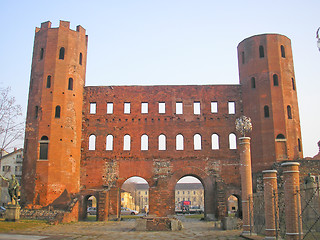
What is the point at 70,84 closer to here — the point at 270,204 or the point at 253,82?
the point at 253,82

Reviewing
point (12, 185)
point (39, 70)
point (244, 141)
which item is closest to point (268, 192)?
point (244, 141)

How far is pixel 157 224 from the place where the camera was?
19703mm

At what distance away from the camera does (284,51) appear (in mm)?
30047

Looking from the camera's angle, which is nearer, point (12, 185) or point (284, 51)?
point (12, 185)

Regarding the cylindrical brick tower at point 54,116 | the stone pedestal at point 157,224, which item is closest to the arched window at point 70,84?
the cylindrical brick tower at point 54,116

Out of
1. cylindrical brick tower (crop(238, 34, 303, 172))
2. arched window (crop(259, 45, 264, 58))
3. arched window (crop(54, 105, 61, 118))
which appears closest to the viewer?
cylindrical brick tower (crop(238, 34, 303, 172))

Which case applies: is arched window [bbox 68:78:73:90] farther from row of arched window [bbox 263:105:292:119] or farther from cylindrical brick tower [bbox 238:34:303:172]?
row of arched window [bbox 263:105:292:119]

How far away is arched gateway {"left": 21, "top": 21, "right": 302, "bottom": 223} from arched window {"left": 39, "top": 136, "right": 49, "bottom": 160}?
0.26ft

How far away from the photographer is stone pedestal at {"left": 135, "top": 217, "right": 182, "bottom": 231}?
19.5 m

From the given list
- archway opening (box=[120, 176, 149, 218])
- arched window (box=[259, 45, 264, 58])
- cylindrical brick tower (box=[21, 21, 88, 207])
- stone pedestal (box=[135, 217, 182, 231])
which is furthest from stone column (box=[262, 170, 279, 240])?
archway opening (box=[120, 176, 149, 218])

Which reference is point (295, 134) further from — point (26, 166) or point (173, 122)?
point (26, 166)

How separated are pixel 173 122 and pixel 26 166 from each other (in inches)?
500

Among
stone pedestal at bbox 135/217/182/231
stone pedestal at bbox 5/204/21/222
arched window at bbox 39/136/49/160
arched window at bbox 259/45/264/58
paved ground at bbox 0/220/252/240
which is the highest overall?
arched window at bbox 259/45/264/58

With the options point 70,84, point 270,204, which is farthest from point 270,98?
point 70,84
